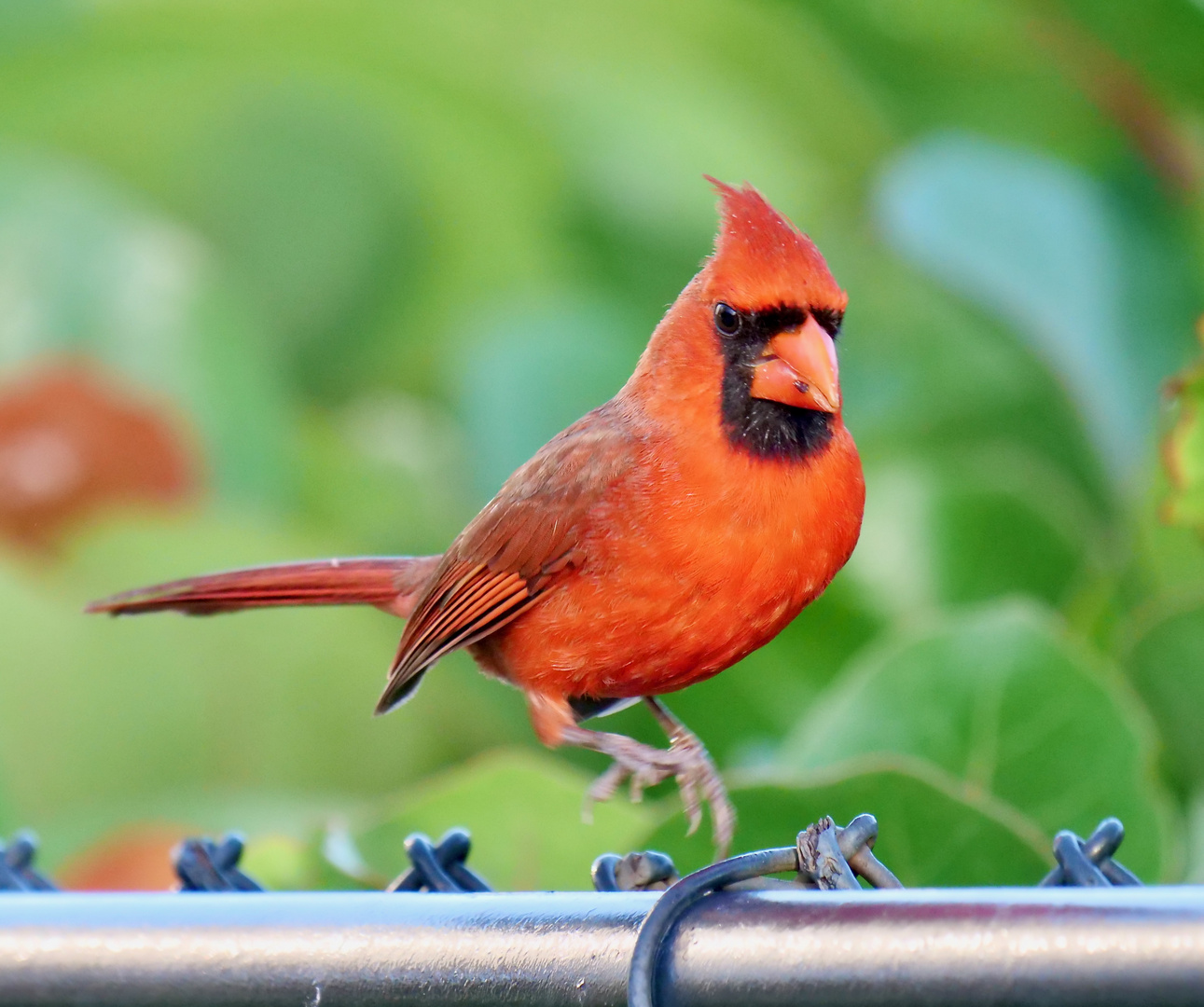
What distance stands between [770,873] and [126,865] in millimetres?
1220

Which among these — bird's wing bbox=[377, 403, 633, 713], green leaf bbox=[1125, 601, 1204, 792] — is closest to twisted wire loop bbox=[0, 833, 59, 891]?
bird's wing bbox=[377, 403, 633, 713]

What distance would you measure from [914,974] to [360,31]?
3.66 metres

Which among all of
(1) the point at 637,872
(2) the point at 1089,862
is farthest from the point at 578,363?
(2) the point at 1089,862

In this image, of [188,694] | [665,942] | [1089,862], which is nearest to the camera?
[665,942]

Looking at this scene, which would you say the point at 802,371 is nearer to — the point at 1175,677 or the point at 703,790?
the point at 703,790

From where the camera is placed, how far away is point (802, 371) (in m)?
1.23

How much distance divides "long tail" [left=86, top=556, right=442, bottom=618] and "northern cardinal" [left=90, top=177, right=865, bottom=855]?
1.2 inches

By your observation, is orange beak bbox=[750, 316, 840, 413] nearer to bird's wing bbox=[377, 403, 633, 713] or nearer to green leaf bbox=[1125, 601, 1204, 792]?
bird's wing bbox=[377, 403, 633, 713]

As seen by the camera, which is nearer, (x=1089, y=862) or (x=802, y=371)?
(x=1089, y=862)

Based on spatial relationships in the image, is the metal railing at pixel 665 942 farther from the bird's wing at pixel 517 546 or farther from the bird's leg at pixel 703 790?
the bird's wing at pixel 517 546

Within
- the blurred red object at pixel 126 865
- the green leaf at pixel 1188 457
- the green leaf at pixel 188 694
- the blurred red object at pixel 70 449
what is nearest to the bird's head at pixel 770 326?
the green leaf at pixel 1188 457

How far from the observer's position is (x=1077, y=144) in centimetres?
302

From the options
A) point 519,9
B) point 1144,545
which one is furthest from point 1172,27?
point 519,9

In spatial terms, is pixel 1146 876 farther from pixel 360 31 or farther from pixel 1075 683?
pixel 360 31
